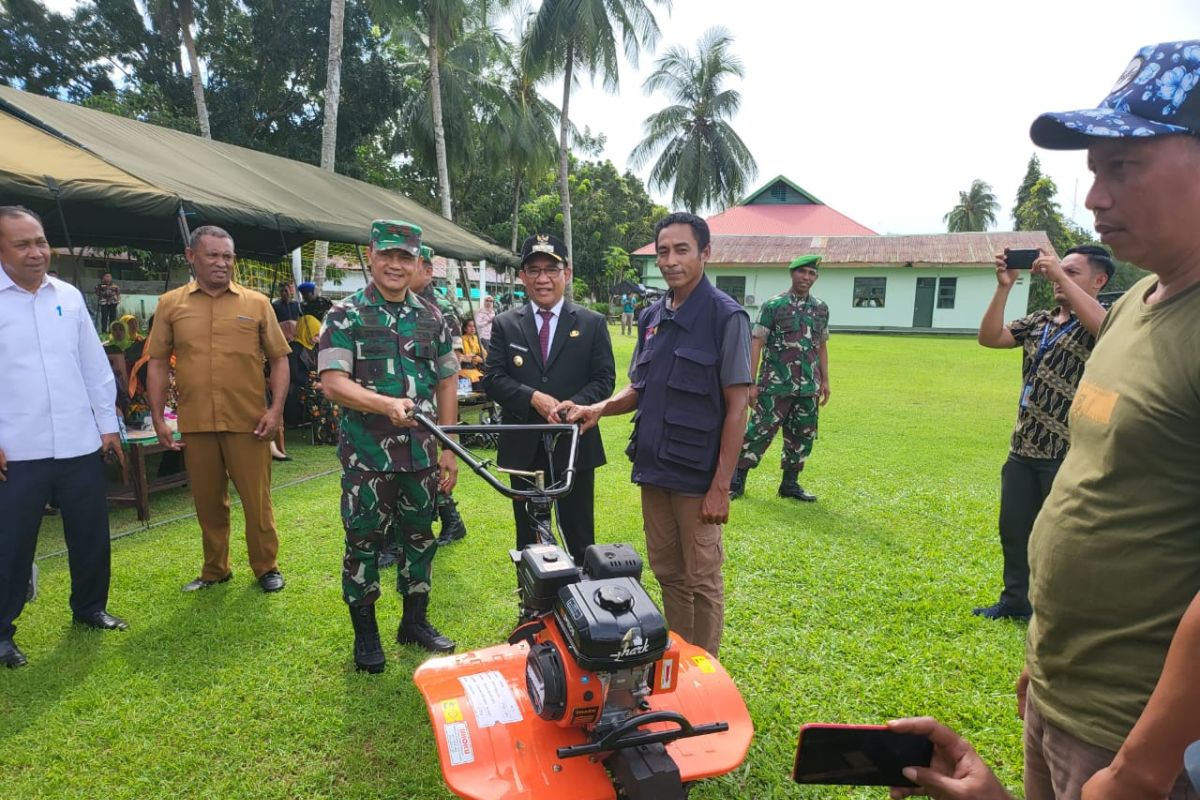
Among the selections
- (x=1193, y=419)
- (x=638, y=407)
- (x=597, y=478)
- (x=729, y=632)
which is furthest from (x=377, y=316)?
(x=597, y=478)

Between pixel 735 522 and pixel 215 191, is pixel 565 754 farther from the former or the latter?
pixel 215 191

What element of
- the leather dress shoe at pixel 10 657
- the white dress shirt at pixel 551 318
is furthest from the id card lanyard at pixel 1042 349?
the leather dress shoe at pixel 10 657

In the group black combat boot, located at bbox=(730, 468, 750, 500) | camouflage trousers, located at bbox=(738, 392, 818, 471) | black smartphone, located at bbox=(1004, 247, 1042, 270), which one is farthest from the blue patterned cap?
black combat boot, located at bbox=(730, 468, 750, 500)

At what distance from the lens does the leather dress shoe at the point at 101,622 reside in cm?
355

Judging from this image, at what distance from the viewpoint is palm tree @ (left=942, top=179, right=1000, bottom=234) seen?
49.1 metres

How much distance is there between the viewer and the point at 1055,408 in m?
3.37

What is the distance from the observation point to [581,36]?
20.3m

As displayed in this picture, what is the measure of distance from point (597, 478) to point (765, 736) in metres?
3.96

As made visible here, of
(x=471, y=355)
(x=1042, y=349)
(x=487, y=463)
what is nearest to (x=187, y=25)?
(x=471, y=355)

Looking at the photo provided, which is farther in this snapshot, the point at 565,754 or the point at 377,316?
the point at 377,316

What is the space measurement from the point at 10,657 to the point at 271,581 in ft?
3.94

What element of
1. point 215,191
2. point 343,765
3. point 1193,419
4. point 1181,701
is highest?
point 215,191

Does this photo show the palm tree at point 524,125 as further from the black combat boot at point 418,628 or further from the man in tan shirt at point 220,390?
A: the black combat boot at point 418,628

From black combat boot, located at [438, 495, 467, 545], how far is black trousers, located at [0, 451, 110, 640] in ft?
6.47
